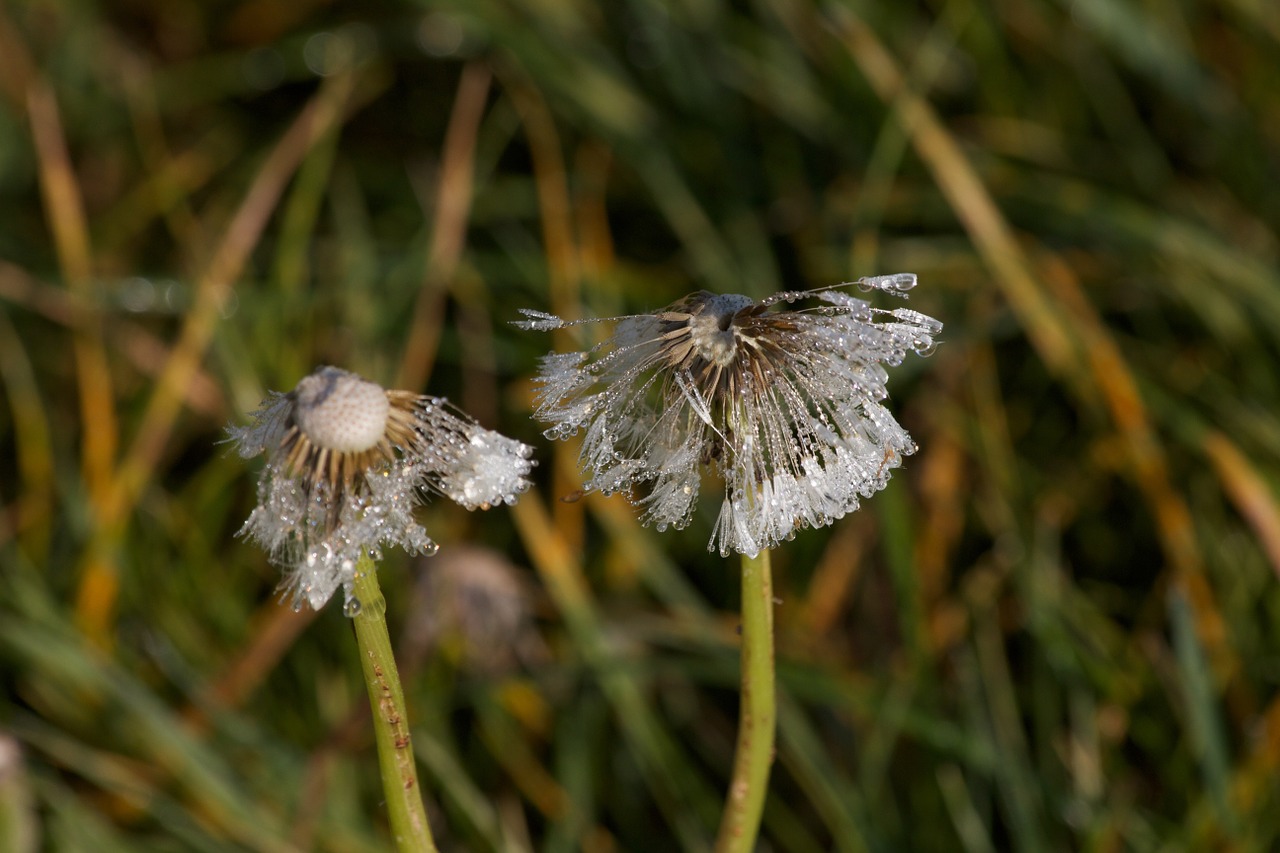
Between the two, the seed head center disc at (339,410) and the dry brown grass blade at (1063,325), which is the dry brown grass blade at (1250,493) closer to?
the dry brown grass blade at (1063,325)

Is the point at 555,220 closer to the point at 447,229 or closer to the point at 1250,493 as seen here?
the point at 447,229

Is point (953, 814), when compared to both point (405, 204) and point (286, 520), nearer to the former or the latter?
point (286, 520)

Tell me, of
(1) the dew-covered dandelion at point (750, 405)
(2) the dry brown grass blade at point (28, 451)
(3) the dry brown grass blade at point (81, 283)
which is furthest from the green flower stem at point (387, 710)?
(2) the dry brown grass blade at point (28, 451)

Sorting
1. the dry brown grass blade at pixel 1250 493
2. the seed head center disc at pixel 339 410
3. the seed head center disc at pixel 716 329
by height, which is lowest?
the seed head center disc at pixel 339 410

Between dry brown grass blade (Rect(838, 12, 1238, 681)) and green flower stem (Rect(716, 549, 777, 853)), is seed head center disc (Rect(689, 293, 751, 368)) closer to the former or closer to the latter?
green flower stem (Rect(716, 549, 777, 853))

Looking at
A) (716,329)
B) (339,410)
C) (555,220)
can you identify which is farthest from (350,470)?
(555,220)

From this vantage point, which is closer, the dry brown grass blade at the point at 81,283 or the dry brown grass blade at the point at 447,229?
the dry brown grass blade at the point at 81,283

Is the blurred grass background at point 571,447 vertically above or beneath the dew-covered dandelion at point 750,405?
above

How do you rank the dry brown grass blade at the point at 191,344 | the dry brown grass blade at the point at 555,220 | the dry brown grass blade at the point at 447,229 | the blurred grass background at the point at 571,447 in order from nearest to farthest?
the blurred grass background at the point at 571,447, the dry brown grass blade at the point at 191,344, the dry brown grass blade at the point at 555,220, the dry brown grass blade at the point at 447,229
